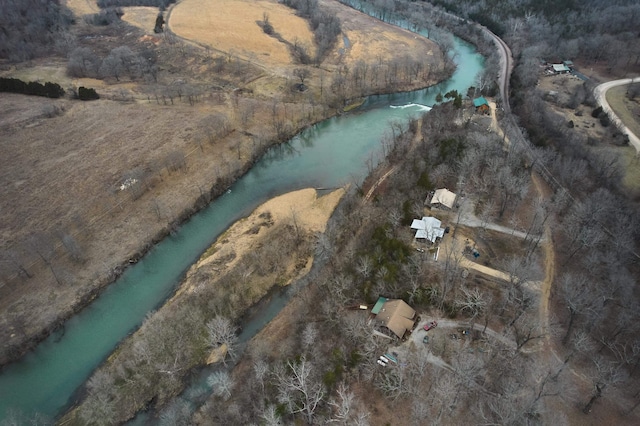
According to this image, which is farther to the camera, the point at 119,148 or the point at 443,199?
the point at 119,148

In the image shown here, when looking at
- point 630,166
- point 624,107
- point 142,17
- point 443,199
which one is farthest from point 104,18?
point 630,166

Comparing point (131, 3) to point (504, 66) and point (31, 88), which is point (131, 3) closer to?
point (31, 88)

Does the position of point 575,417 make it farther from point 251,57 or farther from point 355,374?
point 251,57

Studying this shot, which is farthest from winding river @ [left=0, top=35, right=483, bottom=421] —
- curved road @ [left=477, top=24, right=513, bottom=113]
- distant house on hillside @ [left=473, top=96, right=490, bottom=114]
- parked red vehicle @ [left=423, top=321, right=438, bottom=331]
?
parked red vehicle @ [left=423, top=321, right=438, bottom=331]

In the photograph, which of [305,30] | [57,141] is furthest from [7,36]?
[305,30]

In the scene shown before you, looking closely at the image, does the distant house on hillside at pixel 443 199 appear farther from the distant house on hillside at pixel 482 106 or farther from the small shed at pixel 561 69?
the small shed at pixel 561 69
